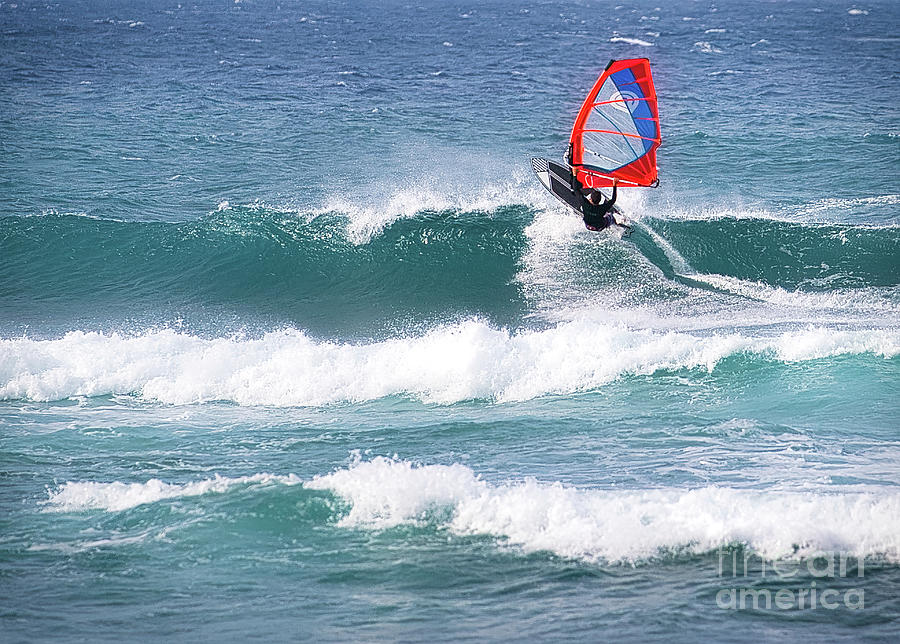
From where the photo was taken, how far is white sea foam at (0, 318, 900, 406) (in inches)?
605

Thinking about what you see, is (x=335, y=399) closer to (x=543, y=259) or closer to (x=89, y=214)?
(x=543, y=259)

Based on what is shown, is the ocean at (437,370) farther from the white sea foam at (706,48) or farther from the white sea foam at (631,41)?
the white sea foam at (631,41)

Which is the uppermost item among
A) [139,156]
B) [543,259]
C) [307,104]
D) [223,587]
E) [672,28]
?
[672,28]

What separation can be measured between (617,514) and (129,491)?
5.54m

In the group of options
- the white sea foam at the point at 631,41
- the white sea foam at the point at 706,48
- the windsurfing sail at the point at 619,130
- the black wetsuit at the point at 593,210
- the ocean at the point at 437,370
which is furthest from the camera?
the white sea foam at the point at 631,41

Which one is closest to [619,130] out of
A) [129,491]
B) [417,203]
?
[417,203]

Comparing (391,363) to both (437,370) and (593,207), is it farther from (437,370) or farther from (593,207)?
(593,207)

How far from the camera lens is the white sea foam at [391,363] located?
50.4 ft

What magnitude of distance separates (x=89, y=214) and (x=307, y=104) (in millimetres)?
13859

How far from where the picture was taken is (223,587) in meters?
9.73

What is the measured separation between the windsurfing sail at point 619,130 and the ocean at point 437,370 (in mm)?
2646

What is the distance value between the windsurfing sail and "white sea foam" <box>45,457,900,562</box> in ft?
20.2

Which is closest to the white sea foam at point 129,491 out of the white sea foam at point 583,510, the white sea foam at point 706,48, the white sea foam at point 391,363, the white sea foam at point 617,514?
the white sea foam at point 583,510

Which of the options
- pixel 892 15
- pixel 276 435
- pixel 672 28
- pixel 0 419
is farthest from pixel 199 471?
pixel 892 15
